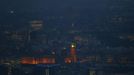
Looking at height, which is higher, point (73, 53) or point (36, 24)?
point (36, 24)

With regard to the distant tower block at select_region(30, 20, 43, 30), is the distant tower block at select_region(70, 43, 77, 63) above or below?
below

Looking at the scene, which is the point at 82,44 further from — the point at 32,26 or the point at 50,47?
the point at 32,26

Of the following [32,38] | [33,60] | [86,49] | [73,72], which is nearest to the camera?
[73,72]

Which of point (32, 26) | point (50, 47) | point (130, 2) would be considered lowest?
point (50, 47)

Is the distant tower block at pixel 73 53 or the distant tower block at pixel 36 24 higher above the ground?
the distant tower block at pixel 36 24

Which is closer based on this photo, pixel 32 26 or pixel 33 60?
pixel 33 60

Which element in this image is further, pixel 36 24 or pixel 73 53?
pixel 36 24

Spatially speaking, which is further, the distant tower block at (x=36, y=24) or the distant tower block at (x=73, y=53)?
the distant tower block at (x=36, y=24)

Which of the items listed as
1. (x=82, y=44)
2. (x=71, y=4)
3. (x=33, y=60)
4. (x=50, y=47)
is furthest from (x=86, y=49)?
(x=71, y=4)

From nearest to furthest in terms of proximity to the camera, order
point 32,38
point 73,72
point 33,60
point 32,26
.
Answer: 1. point 73,72
2. point 33,60
3. point 32,38
4. point 32,26

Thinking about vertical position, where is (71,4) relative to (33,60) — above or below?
above

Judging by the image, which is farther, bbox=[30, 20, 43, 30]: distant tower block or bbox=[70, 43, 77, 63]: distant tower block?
bbox=[30, 20, 43, 30]: distant tower block
